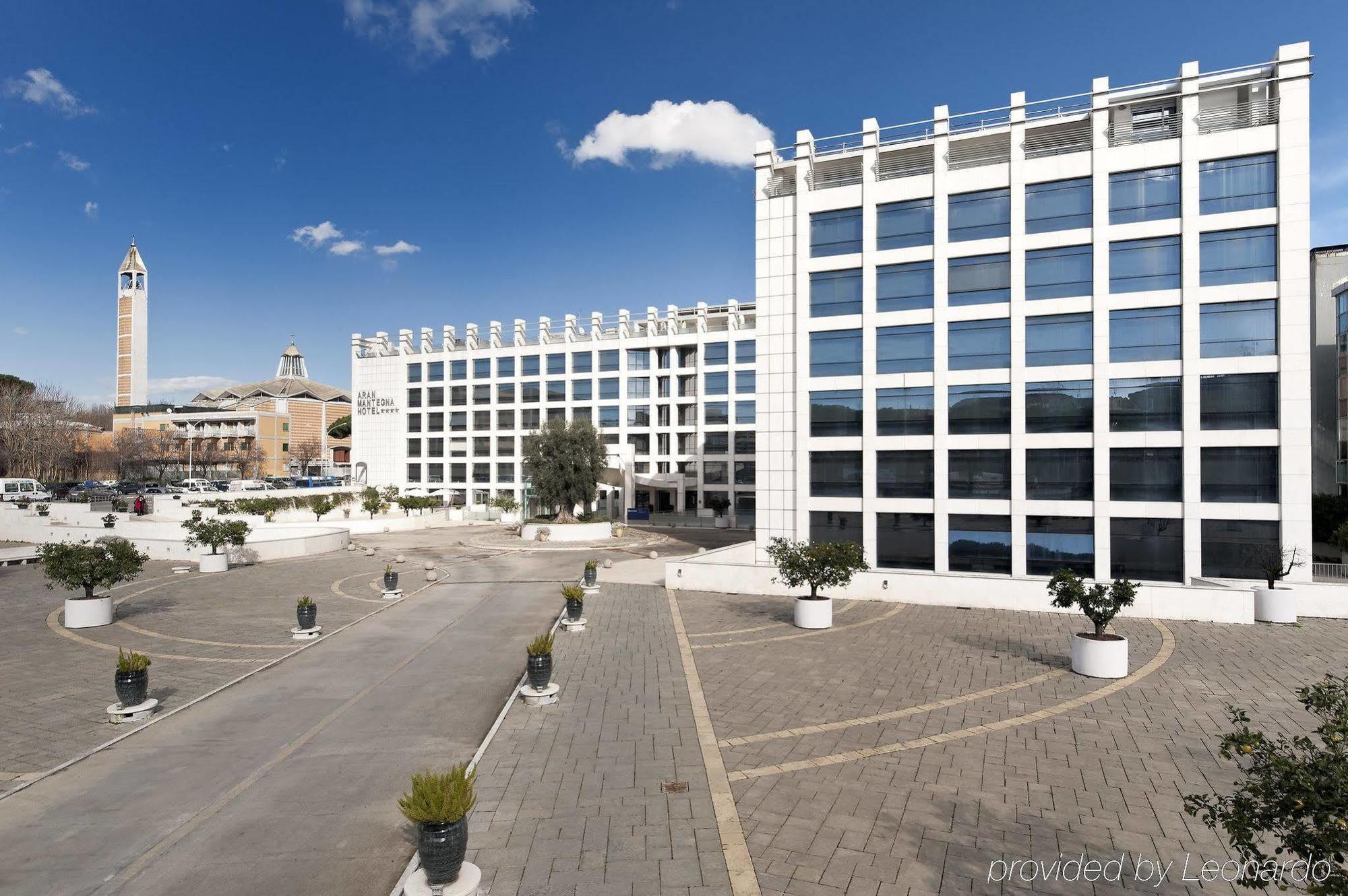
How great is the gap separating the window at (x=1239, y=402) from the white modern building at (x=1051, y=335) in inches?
2.7

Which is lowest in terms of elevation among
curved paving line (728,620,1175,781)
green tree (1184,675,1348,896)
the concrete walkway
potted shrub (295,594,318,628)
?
the concrete walkway

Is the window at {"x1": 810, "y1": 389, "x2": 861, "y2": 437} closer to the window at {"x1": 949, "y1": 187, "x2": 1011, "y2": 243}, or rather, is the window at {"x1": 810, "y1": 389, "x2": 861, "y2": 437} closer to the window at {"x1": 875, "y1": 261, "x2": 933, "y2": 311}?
the window at {"x1": 875, "y1": 261, "x2": 933, "y2": 311}

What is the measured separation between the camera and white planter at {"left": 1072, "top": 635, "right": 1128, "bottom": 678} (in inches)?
572

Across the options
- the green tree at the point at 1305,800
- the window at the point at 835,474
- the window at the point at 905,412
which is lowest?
the green tree at the point at 1305,800

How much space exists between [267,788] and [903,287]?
3041cm

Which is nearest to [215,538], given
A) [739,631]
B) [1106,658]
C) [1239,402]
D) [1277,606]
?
[739,631]

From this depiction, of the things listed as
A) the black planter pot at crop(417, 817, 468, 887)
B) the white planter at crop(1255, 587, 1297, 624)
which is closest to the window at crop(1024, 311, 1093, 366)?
the white planter at crop(1255, 587, 1297, 624)

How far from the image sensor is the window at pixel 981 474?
2972cm

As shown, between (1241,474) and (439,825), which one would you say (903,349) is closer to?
(1241,474)

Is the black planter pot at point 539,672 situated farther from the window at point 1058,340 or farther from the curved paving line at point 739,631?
the window at point 1058,340

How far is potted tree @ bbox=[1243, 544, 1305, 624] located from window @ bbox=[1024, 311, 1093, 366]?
32.2 ft

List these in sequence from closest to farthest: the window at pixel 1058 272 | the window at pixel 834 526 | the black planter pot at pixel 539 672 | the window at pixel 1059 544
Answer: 1. the black planter pot at pixel 539 672
2. the window at pixel 1059 544
3. the window at pixel 1058 272
4. the window at pixel 834 526

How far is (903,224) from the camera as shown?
104 feet

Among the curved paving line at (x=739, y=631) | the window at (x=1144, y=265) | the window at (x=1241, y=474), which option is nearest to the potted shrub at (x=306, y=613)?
the curved paving line at (x=739, y=631)
